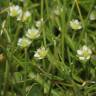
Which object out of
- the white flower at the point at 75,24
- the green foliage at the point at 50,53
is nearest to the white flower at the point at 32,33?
the green foliage at the point at 50,53

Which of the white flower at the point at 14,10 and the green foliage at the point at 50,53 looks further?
the white flower at the point at 14,10

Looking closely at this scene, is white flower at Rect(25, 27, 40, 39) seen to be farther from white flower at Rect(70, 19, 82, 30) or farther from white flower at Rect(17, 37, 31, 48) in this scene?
white flower at Rect(70, 19, 82, 30)

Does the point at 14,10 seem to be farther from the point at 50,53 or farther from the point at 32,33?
the point at 50,53

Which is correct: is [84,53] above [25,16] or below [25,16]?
below

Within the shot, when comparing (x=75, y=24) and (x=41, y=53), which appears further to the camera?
(x=75, y=24)

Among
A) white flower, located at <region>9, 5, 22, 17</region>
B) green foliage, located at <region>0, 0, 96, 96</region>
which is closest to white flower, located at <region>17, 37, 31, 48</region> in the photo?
green foliage, located at <region>0, 0, 96, 96</region>

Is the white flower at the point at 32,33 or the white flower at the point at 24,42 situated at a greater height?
the white flower at the point at 32,33

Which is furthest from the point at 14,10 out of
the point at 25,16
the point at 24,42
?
the point at 24,42

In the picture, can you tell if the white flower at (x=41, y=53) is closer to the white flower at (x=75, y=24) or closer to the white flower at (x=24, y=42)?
the white flower at (x=24, y=42)
